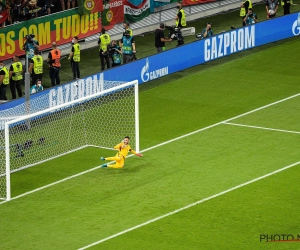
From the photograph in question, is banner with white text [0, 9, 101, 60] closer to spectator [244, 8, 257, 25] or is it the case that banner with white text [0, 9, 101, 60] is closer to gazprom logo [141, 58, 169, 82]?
gazprom logo [141, 58, 169, 82]

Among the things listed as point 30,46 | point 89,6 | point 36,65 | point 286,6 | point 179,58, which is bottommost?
point 179,58

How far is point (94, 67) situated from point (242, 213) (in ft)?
52.6

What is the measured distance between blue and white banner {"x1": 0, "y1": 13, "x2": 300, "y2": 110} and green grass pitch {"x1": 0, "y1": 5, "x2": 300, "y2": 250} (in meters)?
1.04

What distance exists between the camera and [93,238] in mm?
21203

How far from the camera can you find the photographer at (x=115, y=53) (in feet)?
113

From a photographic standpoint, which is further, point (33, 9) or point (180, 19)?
point (180, 19)

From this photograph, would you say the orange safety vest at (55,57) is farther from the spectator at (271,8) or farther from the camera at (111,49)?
the spectator at (271,8)

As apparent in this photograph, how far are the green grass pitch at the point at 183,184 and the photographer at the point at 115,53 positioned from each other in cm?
161

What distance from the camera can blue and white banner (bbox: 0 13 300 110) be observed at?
30547 millimetres

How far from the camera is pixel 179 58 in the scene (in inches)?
1385

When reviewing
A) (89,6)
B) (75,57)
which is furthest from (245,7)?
(75,57)

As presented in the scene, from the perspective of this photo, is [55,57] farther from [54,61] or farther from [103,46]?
[103,46]

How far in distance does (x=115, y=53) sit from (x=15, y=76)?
4303mm

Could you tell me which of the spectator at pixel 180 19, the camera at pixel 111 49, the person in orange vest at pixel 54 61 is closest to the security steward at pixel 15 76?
the person in orange vest at pixel 54 61
